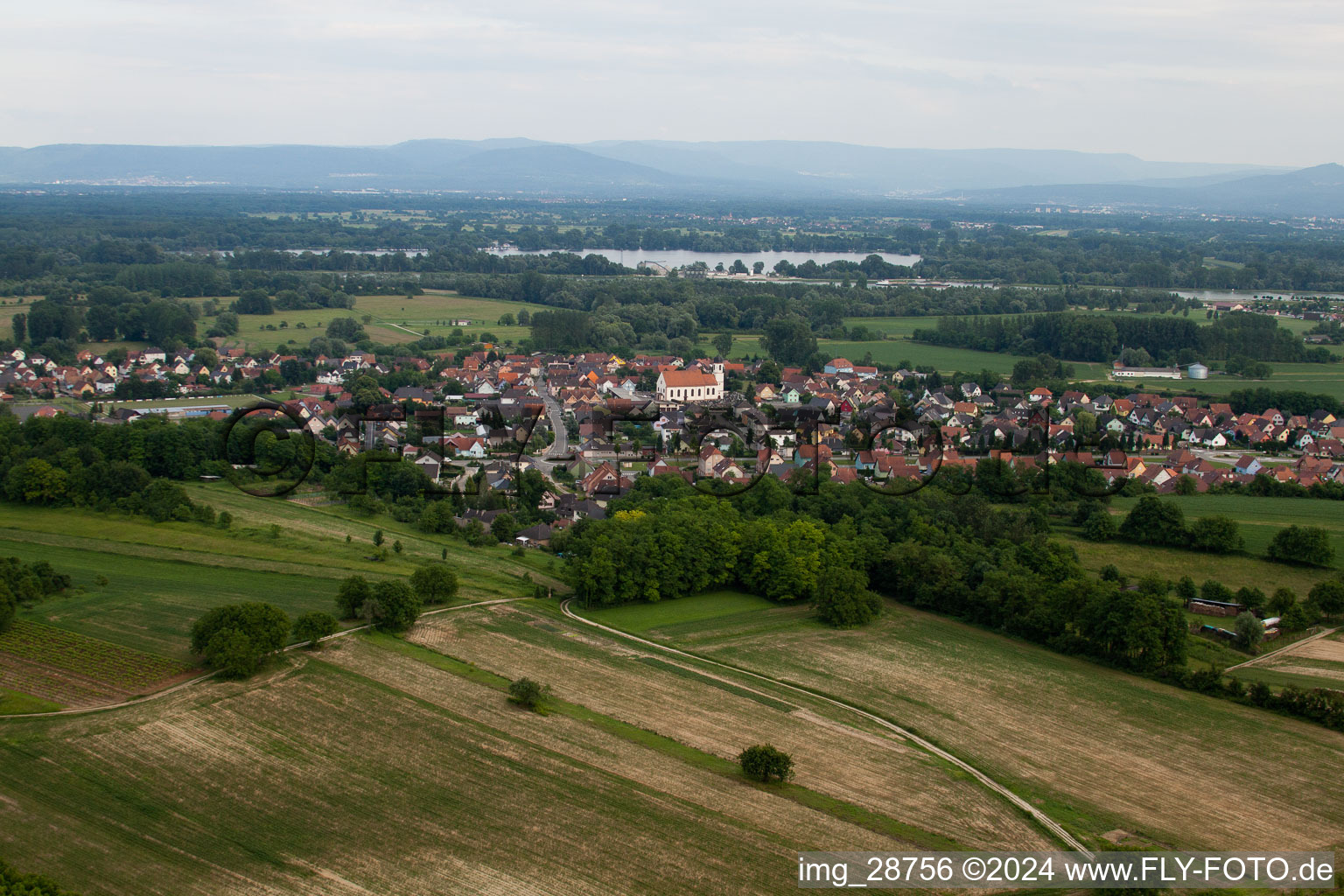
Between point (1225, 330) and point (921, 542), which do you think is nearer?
point (921, 542)

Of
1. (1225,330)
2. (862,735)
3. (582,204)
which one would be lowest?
(862,735)

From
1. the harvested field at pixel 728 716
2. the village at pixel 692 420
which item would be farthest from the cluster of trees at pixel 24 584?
the village at pixel 692 420

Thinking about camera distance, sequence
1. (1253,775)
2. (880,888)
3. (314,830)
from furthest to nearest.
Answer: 1. (1253,775)
2. (314,830)
3. (880,888)

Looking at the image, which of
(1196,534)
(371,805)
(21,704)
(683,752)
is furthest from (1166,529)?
(21,704)

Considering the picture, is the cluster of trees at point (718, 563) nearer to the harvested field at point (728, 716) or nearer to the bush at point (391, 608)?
the harvested field at point (728, 716)

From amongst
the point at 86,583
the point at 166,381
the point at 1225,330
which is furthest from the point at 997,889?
the point at 1225,330

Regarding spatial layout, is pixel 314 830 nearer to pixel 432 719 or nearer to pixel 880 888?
pixel 432 719
